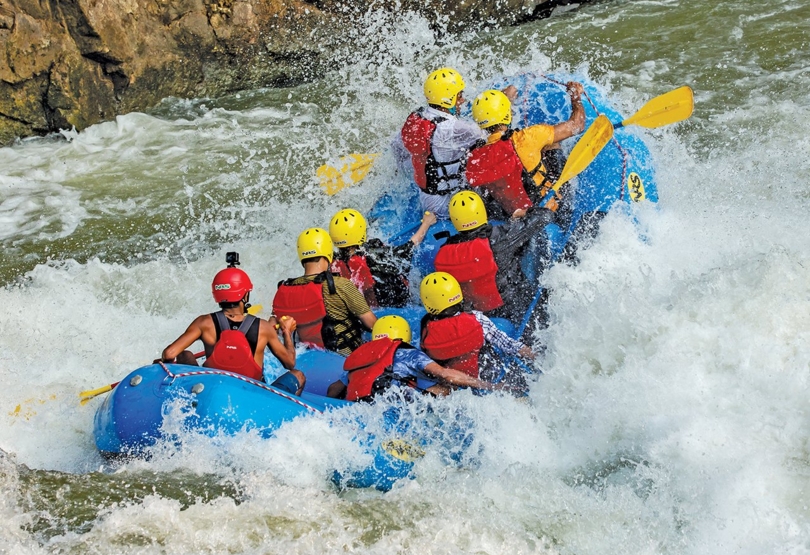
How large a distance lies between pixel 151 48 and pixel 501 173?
5.81 meters

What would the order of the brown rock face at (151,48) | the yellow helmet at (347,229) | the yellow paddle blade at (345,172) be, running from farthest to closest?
the brown rock face at (151,48)
the yellow paddle blade at (345,172)
the yellow helmet at (347,229)

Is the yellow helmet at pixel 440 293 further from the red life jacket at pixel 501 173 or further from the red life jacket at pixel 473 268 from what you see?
the red life jacket at pixel 501 173

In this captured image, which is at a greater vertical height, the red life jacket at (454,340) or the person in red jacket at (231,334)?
the person in red jacket at (231,334)

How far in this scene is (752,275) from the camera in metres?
4.88

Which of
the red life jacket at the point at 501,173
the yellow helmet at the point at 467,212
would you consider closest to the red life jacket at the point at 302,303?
the yellow helmet at the point at 467,212

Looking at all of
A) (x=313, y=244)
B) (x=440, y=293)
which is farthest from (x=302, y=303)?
(x=440, y=293)

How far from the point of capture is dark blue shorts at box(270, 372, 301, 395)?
4857mm

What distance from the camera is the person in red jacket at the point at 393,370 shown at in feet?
15.2

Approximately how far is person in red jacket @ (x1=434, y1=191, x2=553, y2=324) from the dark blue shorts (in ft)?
3.58

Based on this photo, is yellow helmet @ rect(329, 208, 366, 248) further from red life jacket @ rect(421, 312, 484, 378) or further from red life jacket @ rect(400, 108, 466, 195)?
red life jacket @ rect(421, 312, 484, 378)

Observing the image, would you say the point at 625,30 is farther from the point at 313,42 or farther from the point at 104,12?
the point at 104,12

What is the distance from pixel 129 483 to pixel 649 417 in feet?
8.60

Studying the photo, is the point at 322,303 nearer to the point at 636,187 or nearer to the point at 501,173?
the point at 501,173

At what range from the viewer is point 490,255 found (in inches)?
204
